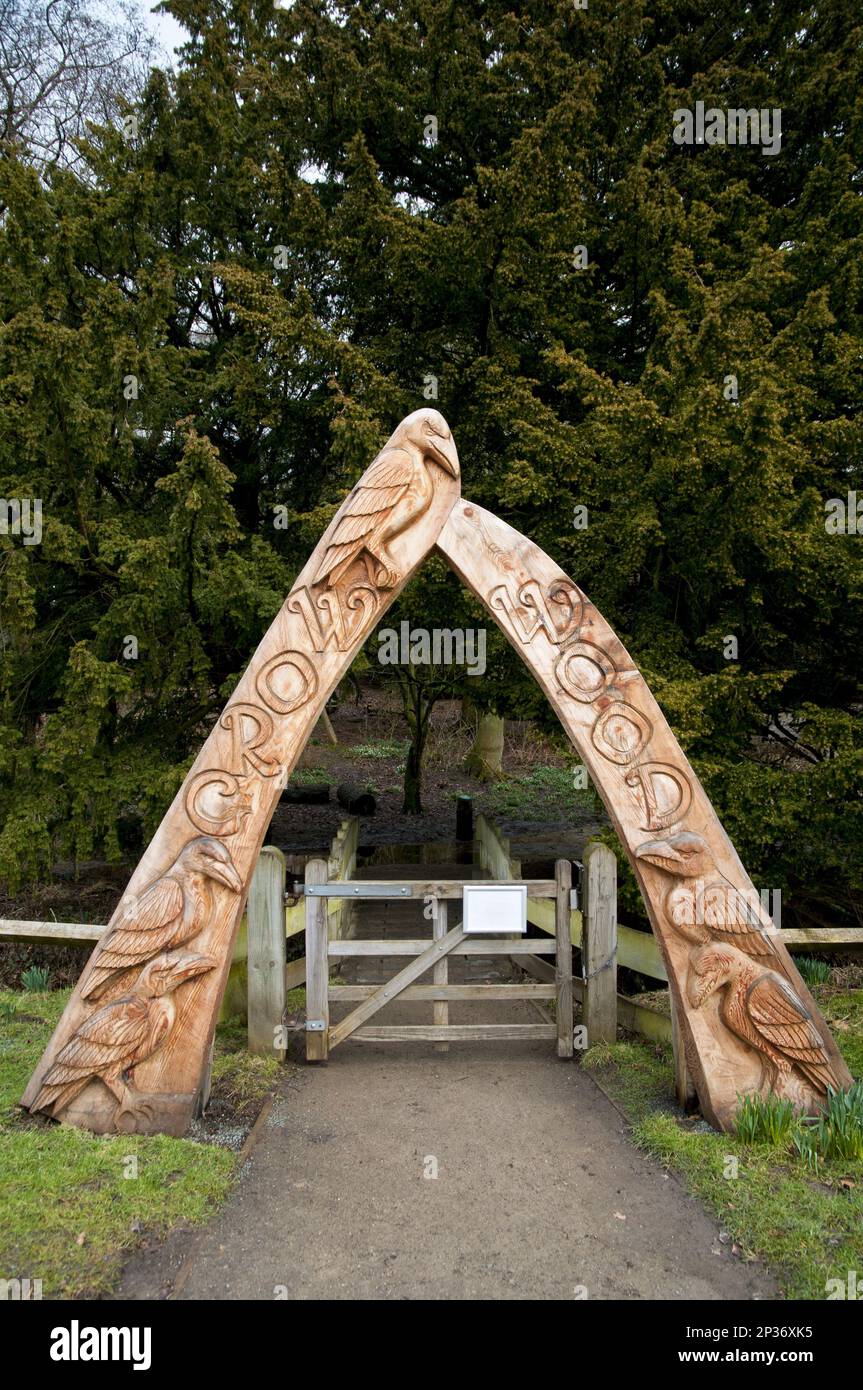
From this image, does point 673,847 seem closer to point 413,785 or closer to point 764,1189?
point 764,1189

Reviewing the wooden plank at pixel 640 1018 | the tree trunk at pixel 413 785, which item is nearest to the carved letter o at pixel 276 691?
the wooden plank at pixel 640 1018

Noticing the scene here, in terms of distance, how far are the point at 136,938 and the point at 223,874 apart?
51 centimetres

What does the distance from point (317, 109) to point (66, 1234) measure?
390 inches

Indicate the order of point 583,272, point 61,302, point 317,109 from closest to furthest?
point 61,302, point 583,272, point 317,109

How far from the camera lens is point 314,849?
35.4 ft

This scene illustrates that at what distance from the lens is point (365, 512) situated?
4.23 meters

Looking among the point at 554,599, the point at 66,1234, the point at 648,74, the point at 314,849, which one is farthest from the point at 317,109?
the point at 66,1234

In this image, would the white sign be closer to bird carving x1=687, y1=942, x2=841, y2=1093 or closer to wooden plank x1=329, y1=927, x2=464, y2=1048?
wooden plank x1=329, y1=927, x2=464, y2=1048

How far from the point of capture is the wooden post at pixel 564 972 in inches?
190

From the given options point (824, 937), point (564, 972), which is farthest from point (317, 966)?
point (824, 937)

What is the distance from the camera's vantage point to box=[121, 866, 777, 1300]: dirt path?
2832mm

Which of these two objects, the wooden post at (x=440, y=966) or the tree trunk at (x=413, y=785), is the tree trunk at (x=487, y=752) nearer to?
the tree trunk at (x=413, y=785)

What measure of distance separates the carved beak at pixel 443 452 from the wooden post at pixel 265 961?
2558mm
